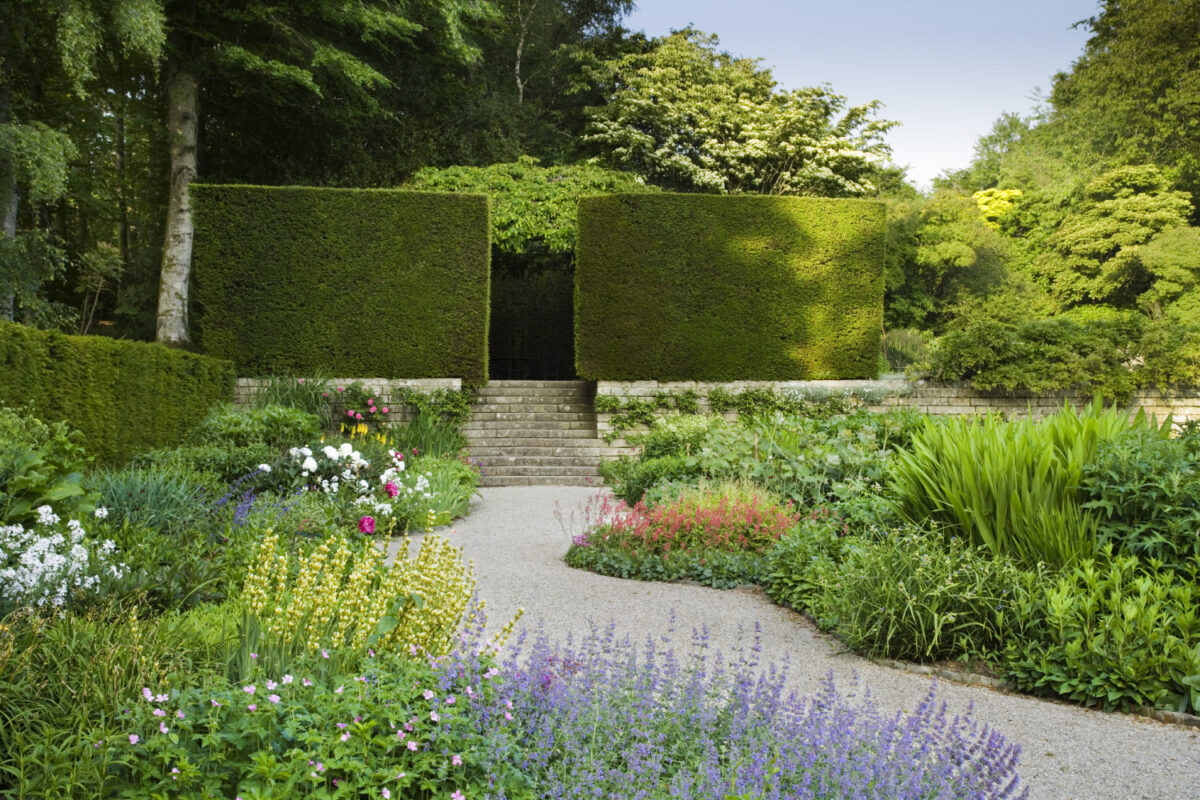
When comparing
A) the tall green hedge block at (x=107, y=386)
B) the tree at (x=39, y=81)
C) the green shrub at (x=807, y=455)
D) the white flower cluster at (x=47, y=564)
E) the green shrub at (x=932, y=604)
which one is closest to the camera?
the white flower cluster at (x=47, y=564)

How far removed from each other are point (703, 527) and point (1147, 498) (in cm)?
294

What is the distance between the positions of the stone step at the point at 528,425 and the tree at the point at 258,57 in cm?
486

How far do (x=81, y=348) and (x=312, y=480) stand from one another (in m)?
2.46

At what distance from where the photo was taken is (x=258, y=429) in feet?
31.6

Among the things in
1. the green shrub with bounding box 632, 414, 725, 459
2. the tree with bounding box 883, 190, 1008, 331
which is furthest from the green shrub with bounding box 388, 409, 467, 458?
the tree with bounding box 883, 190, 1008, 331

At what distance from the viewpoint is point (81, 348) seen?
7.64 m

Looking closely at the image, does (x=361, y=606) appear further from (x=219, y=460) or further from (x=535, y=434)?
(x=535, y=434)

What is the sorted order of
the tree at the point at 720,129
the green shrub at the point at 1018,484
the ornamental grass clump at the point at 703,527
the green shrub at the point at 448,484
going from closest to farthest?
the green shrub at the point at 1018,484 → the ornamental grass clump at the point at 703,527 → the green shrub at the point at 448,484 → the tree at the point at 720,129

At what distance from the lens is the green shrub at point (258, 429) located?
9.54 metres

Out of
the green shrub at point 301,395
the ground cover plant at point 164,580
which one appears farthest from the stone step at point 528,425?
the ground cover plant at point 164,580

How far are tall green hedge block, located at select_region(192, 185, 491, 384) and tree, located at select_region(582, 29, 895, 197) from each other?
7917 millimetres

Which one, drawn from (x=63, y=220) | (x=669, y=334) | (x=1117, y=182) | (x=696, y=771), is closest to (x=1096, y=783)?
(x=696, y=771)

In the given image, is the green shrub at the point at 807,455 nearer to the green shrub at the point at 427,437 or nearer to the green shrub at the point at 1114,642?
the green shrub at the point at 1114,642

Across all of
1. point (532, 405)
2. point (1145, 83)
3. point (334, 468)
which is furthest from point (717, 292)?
point (1145, 83)
